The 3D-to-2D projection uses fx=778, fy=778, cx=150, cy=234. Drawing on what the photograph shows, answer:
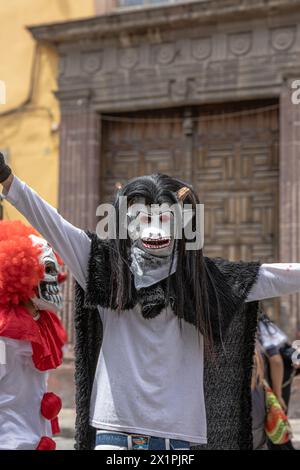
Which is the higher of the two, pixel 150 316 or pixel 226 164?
pixel 226 164

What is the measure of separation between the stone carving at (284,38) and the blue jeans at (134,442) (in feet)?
22.8

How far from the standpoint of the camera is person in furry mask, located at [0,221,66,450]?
144 inches

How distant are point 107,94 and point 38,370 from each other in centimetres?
661

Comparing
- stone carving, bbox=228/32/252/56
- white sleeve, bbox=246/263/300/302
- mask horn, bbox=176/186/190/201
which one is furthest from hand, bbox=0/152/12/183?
stone carving, bbox=228/32/252/56

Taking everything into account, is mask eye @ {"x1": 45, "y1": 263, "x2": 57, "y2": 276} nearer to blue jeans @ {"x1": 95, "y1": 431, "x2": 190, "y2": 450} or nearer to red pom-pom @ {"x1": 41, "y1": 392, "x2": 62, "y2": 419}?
red pom-pom @ {"x1": 41, "y1": 392, "x2": 62, "y2": 419}

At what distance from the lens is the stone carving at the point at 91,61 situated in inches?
392

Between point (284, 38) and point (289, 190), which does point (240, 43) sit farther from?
point (289, 190)

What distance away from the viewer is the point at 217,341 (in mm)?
3143

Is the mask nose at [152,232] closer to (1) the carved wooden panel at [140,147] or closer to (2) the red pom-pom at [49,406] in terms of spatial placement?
(2) the red pom-pom at [49,406]

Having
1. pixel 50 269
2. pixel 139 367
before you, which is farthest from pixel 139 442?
pixel 50 269

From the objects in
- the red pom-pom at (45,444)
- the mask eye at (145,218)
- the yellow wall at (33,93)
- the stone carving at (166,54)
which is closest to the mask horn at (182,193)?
the mask eye at (145,218)

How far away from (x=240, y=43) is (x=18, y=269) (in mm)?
6223

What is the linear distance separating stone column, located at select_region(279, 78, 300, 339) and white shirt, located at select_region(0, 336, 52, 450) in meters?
5.45
